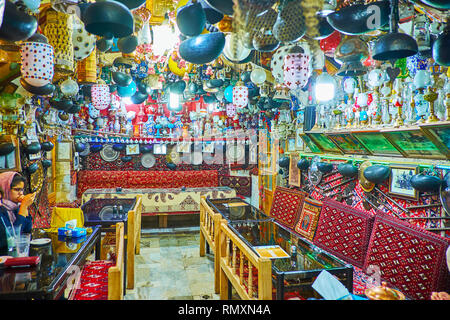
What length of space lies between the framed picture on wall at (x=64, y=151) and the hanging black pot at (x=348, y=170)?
5718mm

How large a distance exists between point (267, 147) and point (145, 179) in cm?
340

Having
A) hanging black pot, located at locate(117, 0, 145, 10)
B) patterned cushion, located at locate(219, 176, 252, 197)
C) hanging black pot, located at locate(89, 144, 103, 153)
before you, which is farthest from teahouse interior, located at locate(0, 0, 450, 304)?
patterned cushion, located at locate(219, 176, 252, 197)

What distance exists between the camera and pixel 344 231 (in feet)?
12.2

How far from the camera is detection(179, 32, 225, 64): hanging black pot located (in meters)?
1.65

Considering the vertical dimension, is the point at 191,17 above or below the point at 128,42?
below

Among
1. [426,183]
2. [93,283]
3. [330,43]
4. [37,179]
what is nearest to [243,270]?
[93,283]

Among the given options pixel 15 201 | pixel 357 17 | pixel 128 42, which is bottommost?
pixel 15 201

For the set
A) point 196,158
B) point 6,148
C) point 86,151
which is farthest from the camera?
point 196,158

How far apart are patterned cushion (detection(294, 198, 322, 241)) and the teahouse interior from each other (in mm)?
28

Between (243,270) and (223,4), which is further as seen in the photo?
(243,270)

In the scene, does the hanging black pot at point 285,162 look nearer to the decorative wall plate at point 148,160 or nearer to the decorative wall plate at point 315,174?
the decorative wall plate at point 315,174

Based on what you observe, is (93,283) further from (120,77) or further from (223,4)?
(223,4)

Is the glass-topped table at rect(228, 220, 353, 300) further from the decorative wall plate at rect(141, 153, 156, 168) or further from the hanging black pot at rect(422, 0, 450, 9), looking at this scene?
the decorative wall plate at rect(141, 153, 156, 168)

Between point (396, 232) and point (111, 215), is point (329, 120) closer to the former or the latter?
point (396, 232)
